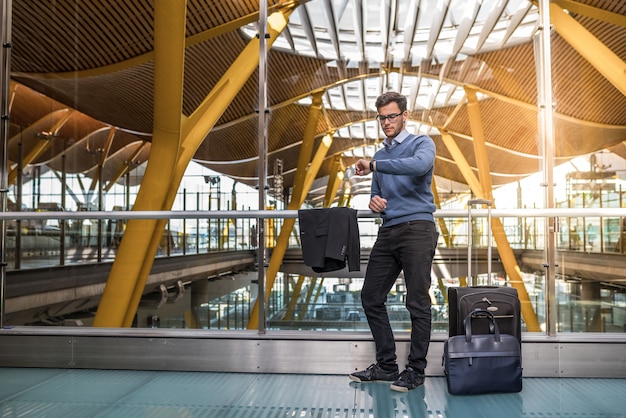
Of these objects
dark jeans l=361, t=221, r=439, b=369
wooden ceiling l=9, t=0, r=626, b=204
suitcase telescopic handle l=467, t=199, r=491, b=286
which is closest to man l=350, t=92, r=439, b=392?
dark jeans l=361, t=221, r=439, b=369

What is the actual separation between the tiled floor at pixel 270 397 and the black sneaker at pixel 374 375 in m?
0.05

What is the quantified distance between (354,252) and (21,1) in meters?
3.66

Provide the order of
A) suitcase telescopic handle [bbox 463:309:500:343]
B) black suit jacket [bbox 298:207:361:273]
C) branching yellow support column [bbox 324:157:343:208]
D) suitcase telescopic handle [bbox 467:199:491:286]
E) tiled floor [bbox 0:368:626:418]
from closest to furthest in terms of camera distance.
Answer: tiled floor [bbox 0:368:626:418]
suitcase telescopic handle [bbox 463:309:500:343]
black suit jacket [bbox 298:207:361:273]
suitcase telescopic handle [bbox 467:199:491:286]
branching yellow support column [bbox 324:157:343:208]

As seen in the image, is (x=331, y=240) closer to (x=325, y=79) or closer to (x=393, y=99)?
(x=393, y=99)

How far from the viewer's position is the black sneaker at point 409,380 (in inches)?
139

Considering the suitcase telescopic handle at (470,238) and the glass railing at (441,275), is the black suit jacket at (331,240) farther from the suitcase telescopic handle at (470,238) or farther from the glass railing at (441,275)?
the suitcase telescopic handle at (470,238)

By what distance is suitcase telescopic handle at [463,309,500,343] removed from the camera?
136 inches

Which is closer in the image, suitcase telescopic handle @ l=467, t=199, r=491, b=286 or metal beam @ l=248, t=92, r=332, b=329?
suitcase telescopic handle @ l=467, t=199, r=491, b=286

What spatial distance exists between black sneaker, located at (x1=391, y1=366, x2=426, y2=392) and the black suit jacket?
743 millimetres

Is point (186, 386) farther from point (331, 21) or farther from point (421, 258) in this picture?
point (331, 21)

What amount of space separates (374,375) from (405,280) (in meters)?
0.66

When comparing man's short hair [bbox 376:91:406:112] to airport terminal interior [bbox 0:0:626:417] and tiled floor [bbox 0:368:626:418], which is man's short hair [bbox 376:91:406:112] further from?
tiled floor [bbox 0:368:626:418]

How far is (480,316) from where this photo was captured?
3615 millimetres

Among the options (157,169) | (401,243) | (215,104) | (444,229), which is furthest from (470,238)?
(157,169)
